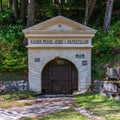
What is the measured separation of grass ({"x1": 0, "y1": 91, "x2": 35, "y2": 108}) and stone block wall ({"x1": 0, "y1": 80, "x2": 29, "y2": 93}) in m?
0.48

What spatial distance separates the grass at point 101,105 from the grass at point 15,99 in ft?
6.90

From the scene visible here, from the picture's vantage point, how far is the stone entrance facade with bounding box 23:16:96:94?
52.1 feet

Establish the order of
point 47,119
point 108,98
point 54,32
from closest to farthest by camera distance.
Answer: point 47,119 < point 108,98 < point 54,32

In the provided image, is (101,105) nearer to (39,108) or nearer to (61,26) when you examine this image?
(39,108)

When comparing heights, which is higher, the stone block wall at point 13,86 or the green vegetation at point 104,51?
the green vegetation at point 104,51

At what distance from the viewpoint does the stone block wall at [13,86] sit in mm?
15679

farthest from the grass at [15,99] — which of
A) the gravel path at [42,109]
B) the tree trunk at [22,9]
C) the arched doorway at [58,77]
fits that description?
the tree trunk at [22,9]

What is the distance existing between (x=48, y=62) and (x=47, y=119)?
6.06m

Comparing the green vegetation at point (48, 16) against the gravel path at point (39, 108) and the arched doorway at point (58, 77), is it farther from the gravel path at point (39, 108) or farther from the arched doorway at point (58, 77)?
the gravel path at point (39, 108)

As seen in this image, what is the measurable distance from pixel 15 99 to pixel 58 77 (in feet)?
9.16

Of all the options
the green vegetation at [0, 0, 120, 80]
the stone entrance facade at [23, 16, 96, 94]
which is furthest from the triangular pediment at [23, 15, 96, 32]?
the green vegetation at [0, 0, 120, 80]

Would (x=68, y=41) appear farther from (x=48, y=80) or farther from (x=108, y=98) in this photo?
(x=108, y=98)

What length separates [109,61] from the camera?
17516 millimetres

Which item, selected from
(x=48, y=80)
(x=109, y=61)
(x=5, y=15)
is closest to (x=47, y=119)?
(x=48, y=80)
